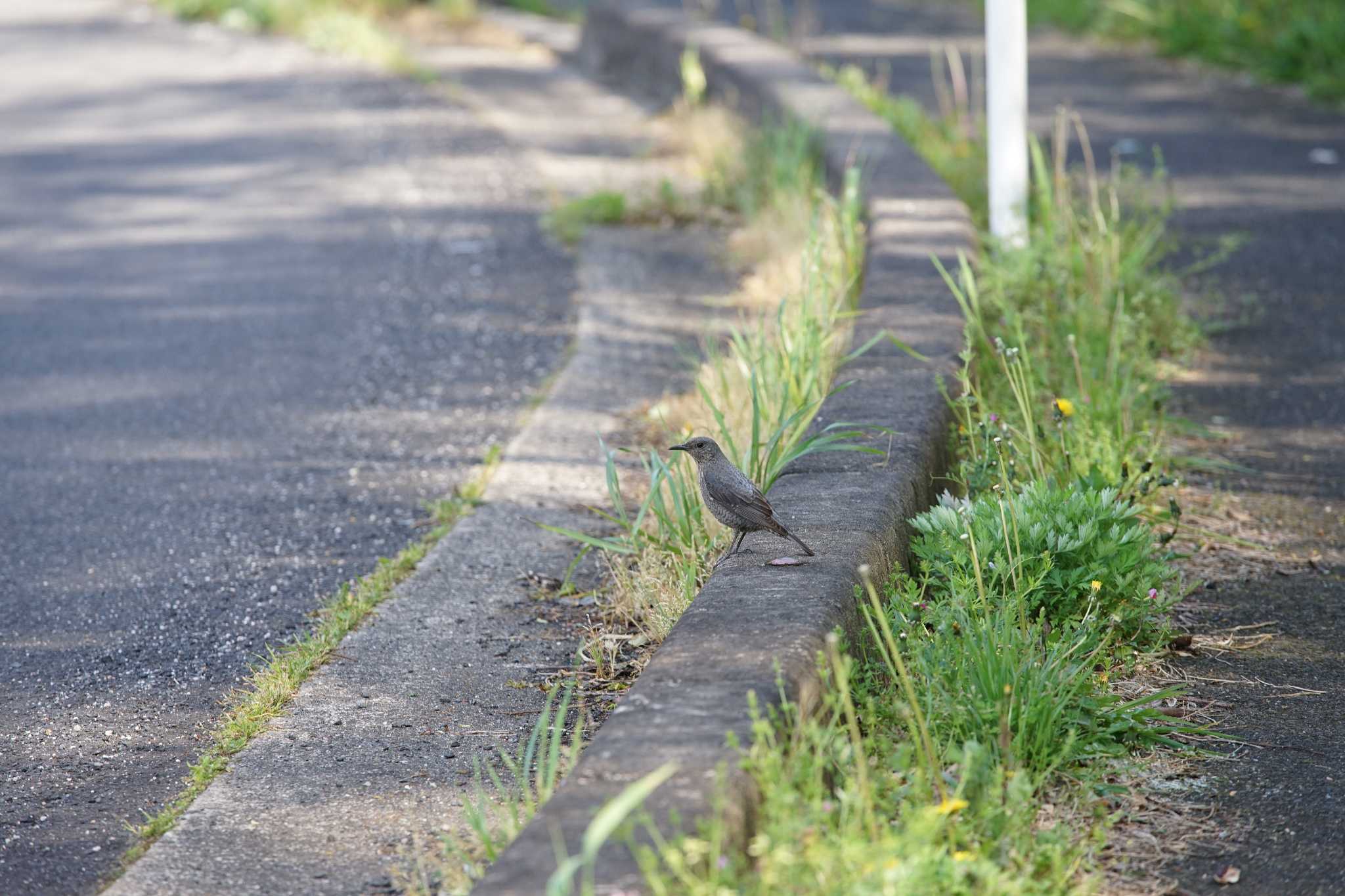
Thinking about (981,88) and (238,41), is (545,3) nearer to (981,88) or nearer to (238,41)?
(238,41)

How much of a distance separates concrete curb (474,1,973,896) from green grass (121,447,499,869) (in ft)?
3.39

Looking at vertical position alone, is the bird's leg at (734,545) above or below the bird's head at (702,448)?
below

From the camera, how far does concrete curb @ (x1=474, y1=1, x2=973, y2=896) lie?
2.35m

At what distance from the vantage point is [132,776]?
318 centimetres

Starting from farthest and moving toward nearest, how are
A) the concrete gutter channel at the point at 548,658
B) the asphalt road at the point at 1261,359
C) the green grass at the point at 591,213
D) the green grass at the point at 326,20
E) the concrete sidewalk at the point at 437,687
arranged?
1. the green grass at the point at 326,20
2. the green grass at the point at 591,213
3. the asphalt road at the point at 1261,359
4. the concrete sidewalk at the point at 437,687
5. the concrete gutter channel at the point at 548,658

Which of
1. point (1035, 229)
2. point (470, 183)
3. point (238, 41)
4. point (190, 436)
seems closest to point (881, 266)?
point (1035, 229)

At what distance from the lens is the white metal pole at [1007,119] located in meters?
5.46

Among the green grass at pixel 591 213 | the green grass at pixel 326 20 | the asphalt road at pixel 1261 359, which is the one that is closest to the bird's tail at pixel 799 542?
the asphalt road at pixel 1261 359

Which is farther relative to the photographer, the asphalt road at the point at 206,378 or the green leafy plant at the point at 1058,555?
the asphalt road at the point at 206,378

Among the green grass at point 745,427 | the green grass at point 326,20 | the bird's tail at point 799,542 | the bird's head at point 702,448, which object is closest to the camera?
the bird's tail at point 799,542

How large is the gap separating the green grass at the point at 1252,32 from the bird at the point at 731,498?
24.8ft

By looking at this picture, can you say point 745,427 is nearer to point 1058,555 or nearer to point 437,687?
point 1058,555

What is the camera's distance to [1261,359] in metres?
5.63

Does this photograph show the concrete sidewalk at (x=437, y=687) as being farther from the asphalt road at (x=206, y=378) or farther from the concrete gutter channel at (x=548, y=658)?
the asphalt road at (x=206, y=378)
